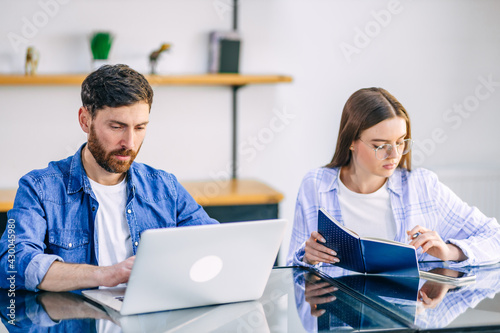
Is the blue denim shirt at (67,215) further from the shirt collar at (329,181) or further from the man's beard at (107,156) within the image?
the shirt collar at (329,181)

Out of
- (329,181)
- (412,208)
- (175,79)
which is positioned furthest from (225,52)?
(412,208)

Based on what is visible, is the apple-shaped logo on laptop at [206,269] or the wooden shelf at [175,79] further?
the wooden shelf at [175,79]

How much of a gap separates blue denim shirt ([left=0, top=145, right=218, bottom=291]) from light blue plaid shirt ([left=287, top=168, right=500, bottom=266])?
40 centimetres

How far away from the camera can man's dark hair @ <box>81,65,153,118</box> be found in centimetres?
174

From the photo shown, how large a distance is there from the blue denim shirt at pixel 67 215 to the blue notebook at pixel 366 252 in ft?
1.51

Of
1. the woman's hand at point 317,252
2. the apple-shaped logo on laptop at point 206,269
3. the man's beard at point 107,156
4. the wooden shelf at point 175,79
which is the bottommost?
the woman's hand at point 317,252

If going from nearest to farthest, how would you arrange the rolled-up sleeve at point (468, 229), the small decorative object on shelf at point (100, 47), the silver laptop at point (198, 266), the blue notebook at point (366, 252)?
the silver laptop at point (198, 266), the blue notebook at point (366, 252), the rolled-up sleeve at point (468, 229), the small decorative object on shelf at point (100, 47)

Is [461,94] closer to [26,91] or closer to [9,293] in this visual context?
[26,91]

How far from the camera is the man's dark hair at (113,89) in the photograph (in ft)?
5.69

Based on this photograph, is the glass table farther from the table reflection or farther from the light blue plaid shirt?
the light blue plaid shirt

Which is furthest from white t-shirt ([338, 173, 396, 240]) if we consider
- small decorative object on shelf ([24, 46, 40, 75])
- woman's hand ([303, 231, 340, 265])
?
small decorative object on shelf ([24, 46, 40, 75])

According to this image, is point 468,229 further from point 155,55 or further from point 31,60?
point 31,60

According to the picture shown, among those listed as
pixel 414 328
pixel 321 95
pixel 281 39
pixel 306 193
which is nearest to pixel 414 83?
pixel 321 95

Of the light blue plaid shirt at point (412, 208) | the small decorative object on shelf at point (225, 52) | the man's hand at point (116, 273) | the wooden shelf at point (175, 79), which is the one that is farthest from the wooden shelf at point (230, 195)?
the man's hand at point (116, 273)
